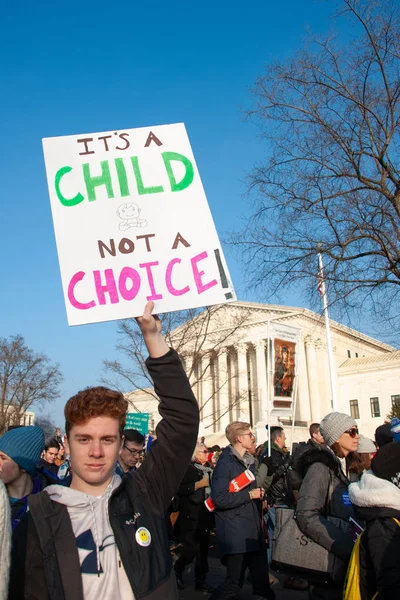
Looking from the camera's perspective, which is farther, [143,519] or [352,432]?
[352,432]

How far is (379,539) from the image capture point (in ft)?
9.91

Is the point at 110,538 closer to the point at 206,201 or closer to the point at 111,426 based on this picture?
the point at 111,426

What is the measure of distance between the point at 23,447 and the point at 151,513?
1656 millimetres

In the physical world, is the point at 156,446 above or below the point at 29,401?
above

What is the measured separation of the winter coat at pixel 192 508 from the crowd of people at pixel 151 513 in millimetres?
2623

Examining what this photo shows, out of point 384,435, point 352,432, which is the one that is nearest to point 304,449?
point 384,435

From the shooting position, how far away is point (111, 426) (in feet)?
7.63

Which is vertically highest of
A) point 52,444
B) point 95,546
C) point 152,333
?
point 152,333

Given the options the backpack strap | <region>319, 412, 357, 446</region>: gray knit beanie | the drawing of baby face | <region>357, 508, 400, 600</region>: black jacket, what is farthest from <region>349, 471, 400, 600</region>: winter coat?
the drawing of baby face

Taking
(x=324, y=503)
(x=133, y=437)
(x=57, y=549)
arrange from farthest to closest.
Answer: (x=133, y=437), (x=324, y=503), (x=57, y=549)

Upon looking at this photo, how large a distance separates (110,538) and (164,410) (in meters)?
0.55

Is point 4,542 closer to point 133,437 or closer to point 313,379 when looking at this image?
point 133,437

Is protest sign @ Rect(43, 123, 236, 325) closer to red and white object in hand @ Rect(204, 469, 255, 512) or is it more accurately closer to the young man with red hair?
the young man with red hair

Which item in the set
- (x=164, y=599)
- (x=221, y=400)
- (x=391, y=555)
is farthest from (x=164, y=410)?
(x=221, y=400)
